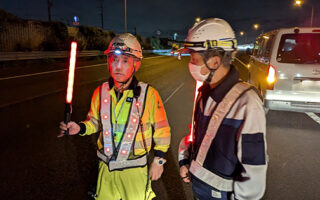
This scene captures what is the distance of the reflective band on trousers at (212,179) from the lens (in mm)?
1687

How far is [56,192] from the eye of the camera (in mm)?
3332

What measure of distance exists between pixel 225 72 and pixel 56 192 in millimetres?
2641

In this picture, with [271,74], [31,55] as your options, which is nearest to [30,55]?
[31,55]

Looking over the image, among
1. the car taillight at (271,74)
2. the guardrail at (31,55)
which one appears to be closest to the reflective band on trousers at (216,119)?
the car taillight at (271,74)

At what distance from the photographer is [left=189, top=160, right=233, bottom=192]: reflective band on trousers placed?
1687 millimetres

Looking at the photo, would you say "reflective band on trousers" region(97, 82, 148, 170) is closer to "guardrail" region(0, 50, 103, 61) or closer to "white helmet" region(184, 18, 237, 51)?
"white helmet" region(184, 18, 237, 51)

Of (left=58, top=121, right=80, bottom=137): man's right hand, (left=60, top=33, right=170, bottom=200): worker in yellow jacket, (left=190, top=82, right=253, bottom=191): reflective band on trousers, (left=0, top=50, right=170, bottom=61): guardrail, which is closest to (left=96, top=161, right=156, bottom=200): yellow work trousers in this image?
(left=60, top=33, right=170, bottom=200): worker in yellow jacket

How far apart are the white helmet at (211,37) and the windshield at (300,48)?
4876 millimetres

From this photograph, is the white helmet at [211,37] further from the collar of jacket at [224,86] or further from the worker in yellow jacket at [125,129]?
the worker in yellow jacket at [125,129]

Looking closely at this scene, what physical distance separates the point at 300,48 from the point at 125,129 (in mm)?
6353

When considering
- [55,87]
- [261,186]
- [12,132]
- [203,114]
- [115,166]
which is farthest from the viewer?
[55,87]

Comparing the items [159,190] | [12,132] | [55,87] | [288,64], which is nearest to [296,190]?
[159,190]

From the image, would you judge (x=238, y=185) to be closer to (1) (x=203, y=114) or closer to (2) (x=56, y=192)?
(1) (x=203, y=114)

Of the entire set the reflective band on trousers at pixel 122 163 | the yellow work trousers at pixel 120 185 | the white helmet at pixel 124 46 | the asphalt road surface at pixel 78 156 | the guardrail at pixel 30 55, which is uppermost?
the guardrail at pixel 30 55
